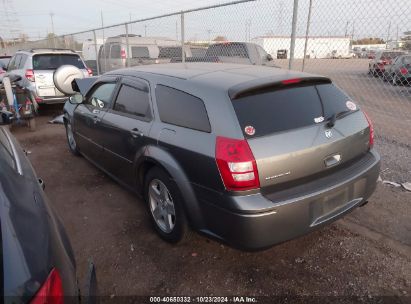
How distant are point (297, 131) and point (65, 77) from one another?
7138mm

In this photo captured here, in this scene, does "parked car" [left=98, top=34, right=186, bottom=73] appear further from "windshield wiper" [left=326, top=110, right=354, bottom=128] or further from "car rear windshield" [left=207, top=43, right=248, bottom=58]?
"windshield wiper" [left=326, top=110, right=354, bottom=128]

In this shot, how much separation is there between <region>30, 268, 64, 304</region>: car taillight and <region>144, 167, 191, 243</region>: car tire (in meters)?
1.54

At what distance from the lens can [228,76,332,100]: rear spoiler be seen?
2.56m

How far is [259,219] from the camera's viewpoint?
2.33 meters

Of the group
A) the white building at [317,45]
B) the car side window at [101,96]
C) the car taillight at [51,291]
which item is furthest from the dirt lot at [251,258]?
the white building at [317,45]

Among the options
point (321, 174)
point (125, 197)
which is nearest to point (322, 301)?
point (321, 174)

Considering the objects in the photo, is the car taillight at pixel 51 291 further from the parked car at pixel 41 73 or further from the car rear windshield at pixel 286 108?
the parked car at pixel 41 73

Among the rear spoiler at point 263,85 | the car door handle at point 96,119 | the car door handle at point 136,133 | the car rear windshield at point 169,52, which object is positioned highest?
the rear spoiler at point 263,85

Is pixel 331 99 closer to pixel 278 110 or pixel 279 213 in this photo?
pixel 278 110

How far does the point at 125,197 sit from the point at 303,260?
7.73 ft

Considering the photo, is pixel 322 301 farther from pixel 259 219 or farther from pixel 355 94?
pixel 355 94

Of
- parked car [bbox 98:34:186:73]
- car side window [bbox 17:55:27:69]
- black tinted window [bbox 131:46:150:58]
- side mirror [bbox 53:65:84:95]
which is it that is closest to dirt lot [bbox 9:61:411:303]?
side mirror [bbox 53:65:84:95]

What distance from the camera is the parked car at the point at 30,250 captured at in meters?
1.21

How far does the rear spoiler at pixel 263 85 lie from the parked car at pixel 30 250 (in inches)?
60.8
